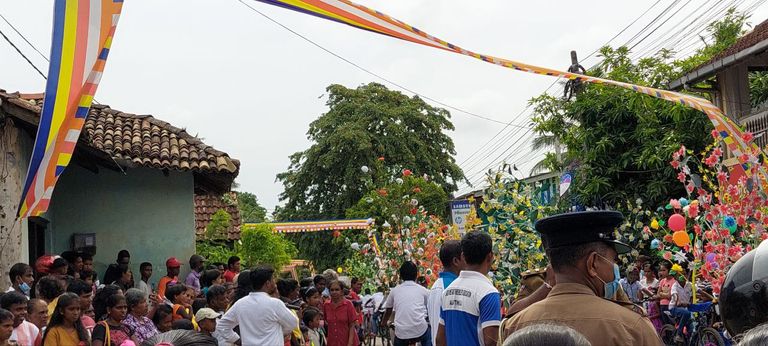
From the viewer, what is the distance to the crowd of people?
13.3ft

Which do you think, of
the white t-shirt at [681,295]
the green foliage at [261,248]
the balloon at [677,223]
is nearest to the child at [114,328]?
the balloon at [677,223]

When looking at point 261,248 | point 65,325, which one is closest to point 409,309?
point 65,325

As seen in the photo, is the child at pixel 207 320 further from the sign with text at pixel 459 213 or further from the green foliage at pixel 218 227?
the green foliage at pixel 218 227

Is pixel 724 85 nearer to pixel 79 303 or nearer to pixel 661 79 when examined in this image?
pixel 661 79

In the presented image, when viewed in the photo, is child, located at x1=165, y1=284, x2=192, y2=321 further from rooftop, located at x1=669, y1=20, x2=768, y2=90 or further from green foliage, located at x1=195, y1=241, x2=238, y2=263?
rooftop, located at x1=669, y1=20, x2=768, y2=90

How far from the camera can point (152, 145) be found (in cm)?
1647

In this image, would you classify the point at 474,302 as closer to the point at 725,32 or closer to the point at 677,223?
the point at 677,223

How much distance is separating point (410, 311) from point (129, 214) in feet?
20.2

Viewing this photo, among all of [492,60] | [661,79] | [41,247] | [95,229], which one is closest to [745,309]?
[492,60]

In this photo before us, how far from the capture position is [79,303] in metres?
8.44

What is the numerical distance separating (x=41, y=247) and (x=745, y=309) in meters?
12.9

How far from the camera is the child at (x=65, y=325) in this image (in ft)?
27.3

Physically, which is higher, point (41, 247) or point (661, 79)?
point (661, 79)

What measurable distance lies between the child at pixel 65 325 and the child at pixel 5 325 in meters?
0.56
